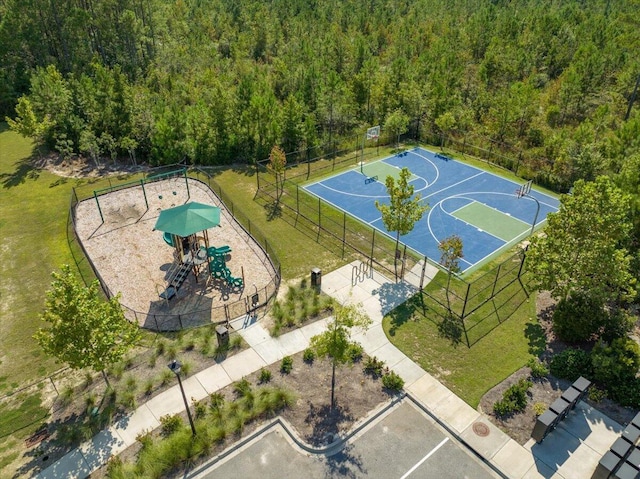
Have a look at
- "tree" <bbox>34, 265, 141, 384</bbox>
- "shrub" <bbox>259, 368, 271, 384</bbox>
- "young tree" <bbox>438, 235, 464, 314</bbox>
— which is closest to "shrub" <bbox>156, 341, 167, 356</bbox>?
"tree" <bbox>34, 265, 141, 384</bbox>

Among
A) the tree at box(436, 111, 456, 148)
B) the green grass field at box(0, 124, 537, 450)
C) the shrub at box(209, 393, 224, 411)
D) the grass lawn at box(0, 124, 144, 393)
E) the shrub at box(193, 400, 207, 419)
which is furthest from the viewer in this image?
the tree at box(436, 111, 456, 148)

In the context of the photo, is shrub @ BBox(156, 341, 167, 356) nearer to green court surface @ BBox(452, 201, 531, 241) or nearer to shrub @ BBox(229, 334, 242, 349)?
shrub @ BBox(229, 334, 242, 349)

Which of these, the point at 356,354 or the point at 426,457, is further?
the point at 356,354

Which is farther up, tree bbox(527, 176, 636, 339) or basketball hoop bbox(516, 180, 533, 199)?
tree bbox(527, 176, 636, 339)

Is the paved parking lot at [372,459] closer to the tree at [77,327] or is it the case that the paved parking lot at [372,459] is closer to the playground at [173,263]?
the tree at [77,327]

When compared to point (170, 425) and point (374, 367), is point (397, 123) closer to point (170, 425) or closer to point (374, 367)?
point (374, 367)

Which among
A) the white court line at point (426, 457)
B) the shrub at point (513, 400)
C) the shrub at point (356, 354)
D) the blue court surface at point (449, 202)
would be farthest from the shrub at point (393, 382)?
the blue court surface at point (449, 202)

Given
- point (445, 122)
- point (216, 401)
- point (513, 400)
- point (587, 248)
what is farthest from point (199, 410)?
point (445, 122)
